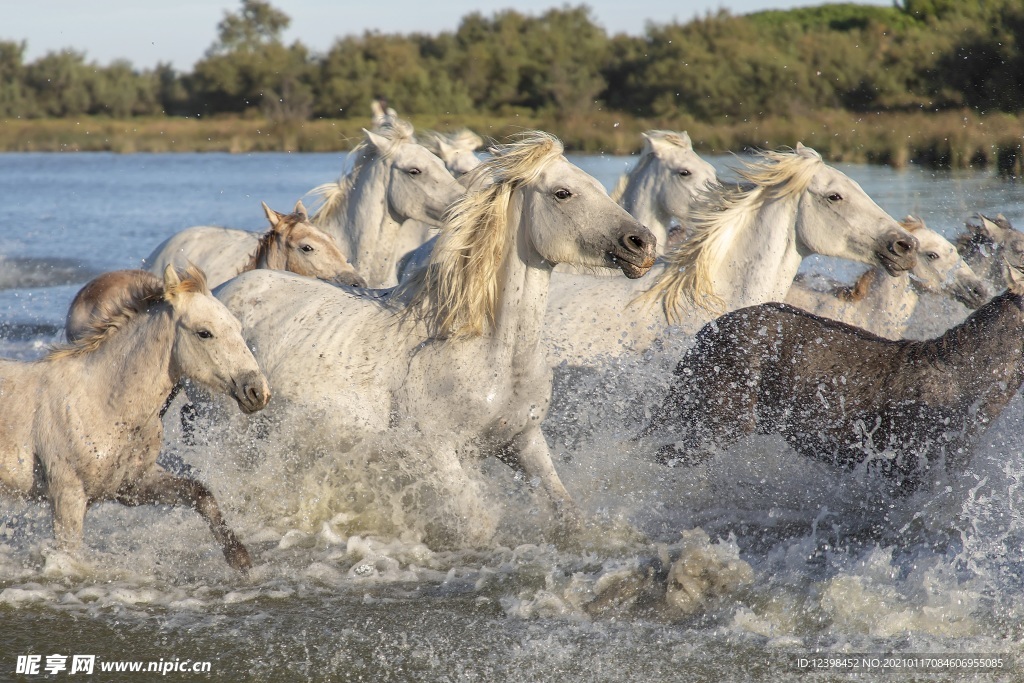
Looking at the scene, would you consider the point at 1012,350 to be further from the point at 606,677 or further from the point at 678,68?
the point at 678,68

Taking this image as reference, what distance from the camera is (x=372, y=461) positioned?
4730 mm

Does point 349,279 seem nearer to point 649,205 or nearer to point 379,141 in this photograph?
point 379,141

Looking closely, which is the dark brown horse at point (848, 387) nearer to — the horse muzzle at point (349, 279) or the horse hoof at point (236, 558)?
the horse muzzle at point (349, 279)

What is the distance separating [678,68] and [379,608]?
43.7 m

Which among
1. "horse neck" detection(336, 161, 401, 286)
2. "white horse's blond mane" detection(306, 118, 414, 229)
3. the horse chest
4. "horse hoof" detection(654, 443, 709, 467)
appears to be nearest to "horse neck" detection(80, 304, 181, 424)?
the horse chest

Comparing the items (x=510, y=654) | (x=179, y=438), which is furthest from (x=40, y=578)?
(x=510, y=654)

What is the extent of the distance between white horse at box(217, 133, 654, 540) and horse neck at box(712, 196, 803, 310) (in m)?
1.62

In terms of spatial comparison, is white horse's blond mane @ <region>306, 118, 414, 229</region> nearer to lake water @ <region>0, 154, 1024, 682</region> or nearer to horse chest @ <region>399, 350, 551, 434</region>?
lake water @ <region>0, 154, 1024, 682</region>

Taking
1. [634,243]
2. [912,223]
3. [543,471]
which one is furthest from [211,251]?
[912,223]

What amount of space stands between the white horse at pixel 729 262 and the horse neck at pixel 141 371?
1999mm

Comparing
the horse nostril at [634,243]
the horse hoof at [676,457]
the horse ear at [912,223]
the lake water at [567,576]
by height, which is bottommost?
the lake water at [567,576]

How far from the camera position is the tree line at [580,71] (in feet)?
119

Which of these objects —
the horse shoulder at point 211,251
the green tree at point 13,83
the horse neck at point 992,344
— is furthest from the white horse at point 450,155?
the green tree at point 13,83

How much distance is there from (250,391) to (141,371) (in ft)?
1.57
